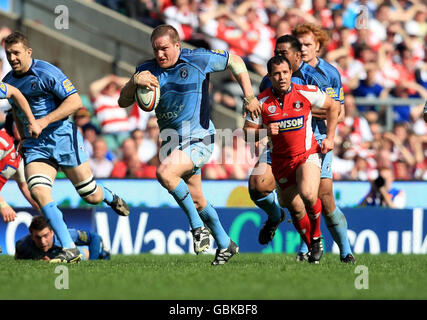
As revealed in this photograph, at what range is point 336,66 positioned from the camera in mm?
17562

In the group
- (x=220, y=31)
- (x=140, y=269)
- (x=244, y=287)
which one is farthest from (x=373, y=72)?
(x=244, y=287)

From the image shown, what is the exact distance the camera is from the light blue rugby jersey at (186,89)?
9.47 m

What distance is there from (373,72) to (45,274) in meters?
10.9

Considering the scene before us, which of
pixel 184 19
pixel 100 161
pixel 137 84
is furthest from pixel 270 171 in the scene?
pixel 184 19

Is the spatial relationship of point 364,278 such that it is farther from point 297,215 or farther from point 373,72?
point 373,72

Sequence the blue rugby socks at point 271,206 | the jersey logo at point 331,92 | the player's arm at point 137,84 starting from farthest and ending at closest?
the blue rugby socks at point 271,206, the jersey logo at point 331,92, the player's arm at point 137,84

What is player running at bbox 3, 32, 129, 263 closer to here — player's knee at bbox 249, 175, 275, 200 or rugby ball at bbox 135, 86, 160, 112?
rugby ball at bbox 135, 86, 160, 112

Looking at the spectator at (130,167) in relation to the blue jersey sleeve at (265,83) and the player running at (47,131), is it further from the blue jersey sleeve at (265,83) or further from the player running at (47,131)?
the player running at (47,131)

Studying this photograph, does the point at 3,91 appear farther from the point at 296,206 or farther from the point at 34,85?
the point at 296,206

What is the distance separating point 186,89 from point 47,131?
163 centimetres

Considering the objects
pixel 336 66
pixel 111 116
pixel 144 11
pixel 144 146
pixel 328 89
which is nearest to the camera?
pixel 328 89

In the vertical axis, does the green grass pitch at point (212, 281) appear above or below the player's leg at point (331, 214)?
below


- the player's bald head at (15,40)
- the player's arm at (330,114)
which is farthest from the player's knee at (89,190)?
the player's arm at (330,114)
